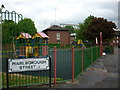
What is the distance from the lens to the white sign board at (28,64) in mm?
5271

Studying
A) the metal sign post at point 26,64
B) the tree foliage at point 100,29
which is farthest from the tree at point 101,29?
the metal sign post at point 26,64

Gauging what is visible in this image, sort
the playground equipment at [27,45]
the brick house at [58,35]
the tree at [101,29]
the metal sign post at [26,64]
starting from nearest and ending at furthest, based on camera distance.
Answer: the metal sign post at [26,64]
the playground equipment at [27,45]
the tree at [101,29]
the brick house at [58,35]

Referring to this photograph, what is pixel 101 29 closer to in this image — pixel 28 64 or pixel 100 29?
pixel 100 29

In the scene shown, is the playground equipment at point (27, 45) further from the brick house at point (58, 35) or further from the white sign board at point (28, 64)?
the brick house at point (58, 35)

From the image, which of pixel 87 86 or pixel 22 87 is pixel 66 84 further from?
pixel 22 87

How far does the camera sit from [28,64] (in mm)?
5445

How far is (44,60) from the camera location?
18.6ft

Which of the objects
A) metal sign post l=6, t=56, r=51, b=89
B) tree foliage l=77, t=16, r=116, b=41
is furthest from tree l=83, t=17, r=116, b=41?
metal sign post l=6, t=56, r=51, b=89

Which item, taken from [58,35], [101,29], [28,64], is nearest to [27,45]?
[28,64]

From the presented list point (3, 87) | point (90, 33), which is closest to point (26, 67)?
point (3, 87)

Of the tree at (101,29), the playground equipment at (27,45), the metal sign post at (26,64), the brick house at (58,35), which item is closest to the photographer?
the metal sign post at (26,64)

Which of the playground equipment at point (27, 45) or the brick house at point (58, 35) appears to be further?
the brick house at point (58, 35)

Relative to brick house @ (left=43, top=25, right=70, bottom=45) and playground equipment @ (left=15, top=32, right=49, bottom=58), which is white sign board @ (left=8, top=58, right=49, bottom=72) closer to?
playground equipment @ (left=15, top=32, right=49, bottom=58)

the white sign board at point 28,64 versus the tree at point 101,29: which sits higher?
the tree at point 101,29
